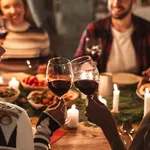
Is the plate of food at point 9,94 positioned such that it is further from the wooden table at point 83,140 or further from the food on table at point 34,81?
the wooden table at point 83,140

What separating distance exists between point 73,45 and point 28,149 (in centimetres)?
292

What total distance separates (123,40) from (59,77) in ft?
5.88

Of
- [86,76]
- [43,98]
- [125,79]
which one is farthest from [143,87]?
[86,76]

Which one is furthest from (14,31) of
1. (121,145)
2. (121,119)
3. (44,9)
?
(121,145)

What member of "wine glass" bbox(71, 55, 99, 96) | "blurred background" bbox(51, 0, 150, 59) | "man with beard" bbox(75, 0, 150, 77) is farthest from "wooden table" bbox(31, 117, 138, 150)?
"blurred background" bbox(51, 0, 150, 59)

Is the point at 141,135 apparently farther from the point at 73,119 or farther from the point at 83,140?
the point at 73,119

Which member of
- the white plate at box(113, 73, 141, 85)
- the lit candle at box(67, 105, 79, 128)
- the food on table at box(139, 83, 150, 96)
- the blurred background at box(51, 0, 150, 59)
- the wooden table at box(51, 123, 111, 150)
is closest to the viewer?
the wooden table at box(51, 123, 111, 150)

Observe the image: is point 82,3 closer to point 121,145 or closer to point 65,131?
point 65,131

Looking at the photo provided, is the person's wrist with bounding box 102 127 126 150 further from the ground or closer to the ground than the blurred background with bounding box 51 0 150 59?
further from the ground

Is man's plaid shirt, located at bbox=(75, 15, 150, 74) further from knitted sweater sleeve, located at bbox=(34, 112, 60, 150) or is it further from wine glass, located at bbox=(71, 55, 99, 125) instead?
knitted sweater sleeve, located at bbox=(34, 112, 60, 150)

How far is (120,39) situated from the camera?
3.19 meters

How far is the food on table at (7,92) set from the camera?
2.00 meters

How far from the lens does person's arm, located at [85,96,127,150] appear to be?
1281mm

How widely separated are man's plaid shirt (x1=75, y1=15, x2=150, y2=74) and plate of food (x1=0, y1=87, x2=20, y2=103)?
1.19 meters
